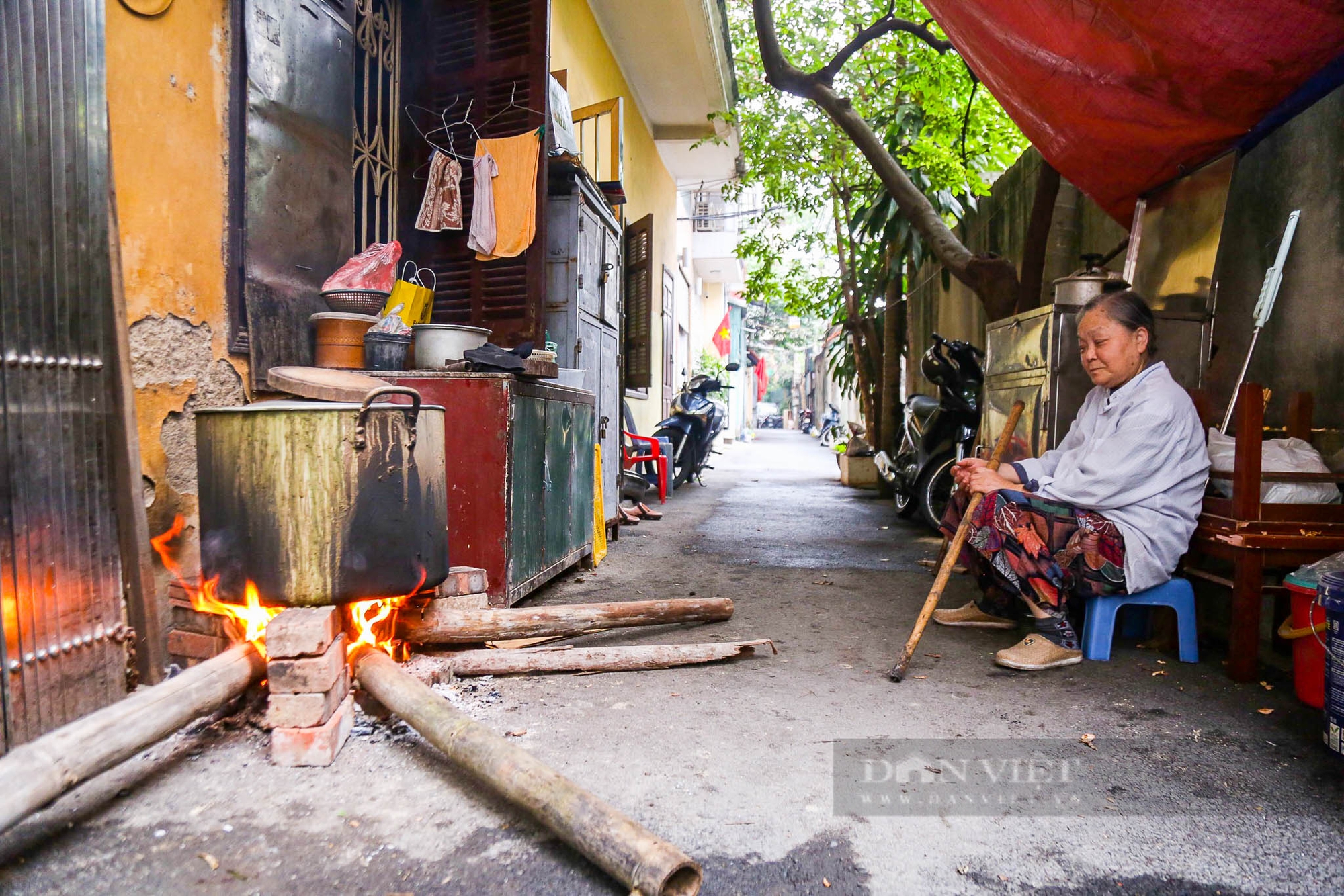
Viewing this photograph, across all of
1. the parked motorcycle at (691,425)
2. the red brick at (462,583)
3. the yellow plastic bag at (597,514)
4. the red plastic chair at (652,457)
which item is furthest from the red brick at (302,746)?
the parked motorcycle at (691,425)

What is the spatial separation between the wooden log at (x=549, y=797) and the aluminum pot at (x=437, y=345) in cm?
183

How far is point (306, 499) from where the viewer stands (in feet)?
7.78

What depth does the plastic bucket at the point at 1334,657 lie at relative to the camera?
6.67 ft

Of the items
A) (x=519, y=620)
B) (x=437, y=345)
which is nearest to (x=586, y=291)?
(x=437, y=345)

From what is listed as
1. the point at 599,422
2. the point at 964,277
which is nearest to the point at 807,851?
the point at 599,422

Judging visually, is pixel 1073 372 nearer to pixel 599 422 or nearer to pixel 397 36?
pixel 599 422

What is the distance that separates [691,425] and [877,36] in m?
5.04

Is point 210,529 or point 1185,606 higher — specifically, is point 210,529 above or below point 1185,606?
above

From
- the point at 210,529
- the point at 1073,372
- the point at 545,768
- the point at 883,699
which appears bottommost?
the point at 883,699

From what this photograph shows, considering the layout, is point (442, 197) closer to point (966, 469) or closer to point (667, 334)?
point (966, 469)

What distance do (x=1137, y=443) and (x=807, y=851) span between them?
6.69 feet

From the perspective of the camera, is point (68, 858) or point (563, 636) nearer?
point (68, 858)

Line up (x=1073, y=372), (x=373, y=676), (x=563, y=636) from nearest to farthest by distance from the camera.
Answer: (x=373, y=676) < (x=563, y=636) < (x=1073, y=372)

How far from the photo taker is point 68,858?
65.2 inches
